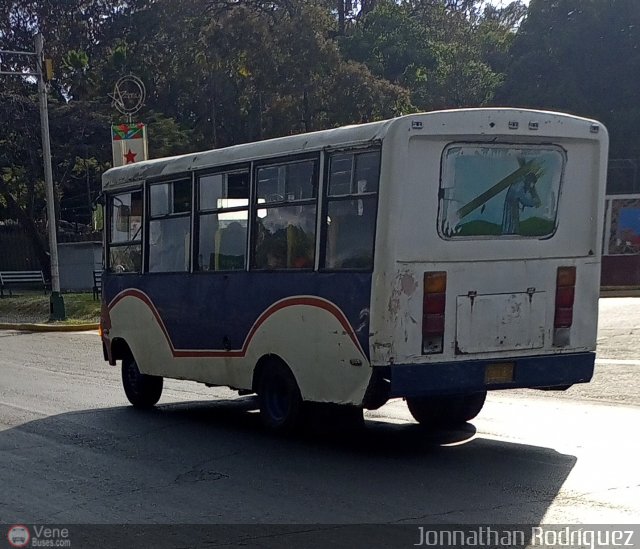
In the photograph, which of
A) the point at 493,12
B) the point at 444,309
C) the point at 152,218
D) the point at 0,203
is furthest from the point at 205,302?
the point at 493,12

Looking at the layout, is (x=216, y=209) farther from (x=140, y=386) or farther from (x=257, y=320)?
(x=140, y=386)

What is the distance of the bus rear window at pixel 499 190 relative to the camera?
9.02 meters

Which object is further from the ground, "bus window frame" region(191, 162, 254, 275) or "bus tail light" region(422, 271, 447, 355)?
"bus window frame" region(191, 162, 254, 275)

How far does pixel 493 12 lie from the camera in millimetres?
75438

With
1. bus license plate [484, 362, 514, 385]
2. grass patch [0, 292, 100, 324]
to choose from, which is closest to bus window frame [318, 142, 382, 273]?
bus license plate [484, 362, 514, 385]

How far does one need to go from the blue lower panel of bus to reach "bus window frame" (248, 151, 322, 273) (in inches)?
58.8

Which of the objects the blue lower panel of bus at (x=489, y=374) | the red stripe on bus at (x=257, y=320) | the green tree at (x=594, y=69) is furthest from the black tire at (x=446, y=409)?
the green tree at (x=594, y=69)

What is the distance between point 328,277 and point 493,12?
229 ft

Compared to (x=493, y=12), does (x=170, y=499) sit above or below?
below

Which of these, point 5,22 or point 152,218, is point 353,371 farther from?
point 5,22

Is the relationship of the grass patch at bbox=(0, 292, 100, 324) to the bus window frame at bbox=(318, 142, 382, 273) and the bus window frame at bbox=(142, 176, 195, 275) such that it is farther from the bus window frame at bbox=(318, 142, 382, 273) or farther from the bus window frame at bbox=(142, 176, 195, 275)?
the bus window frame at bbox=(318, 142, 382, 273)

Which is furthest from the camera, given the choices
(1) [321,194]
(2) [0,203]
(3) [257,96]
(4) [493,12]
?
(4) [493,12]

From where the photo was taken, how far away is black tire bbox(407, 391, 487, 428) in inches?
423

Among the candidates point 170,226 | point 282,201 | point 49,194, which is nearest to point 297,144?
point 282,201
